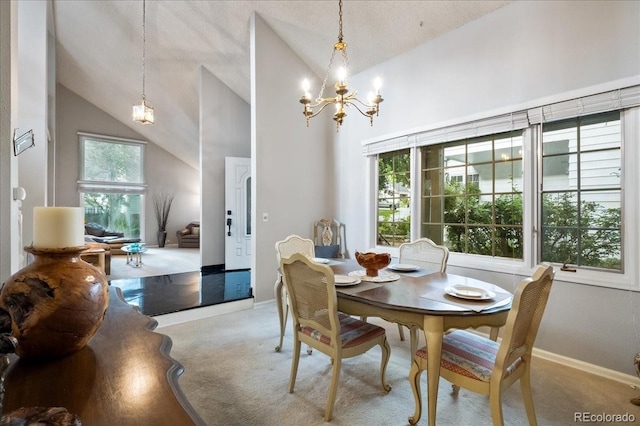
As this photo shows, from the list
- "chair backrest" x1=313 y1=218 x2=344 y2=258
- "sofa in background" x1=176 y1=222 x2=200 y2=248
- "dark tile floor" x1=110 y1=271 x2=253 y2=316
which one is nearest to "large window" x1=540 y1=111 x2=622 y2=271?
"chair backrest" x1=313 y1=218 x2=344 y2=258

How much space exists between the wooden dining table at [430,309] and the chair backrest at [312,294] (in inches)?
4.0

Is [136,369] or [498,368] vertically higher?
[136,369]

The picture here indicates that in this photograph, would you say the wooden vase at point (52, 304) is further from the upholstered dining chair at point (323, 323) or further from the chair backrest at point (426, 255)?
the chair backrest at point (426, 255)

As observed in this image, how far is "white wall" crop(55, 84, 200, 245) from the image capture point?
7.96 m

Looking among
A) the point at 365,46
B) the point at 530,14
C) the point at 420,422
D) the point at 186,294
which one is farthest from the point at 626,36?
the point at 186,294

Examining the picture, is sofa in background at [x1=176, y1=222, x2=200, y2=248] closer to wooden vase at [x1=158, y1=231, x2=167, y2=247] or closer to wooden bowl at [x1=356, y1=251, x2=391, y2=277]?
wooden vase at [x1=158, y1=231, x2=167, y2=247]

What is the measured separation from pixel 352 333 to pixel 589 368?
1871 mm

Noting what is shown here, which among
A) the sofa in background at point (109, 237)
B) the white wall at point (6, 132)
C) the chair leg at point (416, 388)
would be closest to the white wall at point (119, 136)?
the sofa in background at point (109, 237)

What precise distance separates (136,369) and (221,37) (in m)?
4.82

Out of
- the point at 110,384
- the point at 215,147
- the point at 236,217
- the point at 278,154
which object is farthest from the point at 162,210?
the point at 110,384

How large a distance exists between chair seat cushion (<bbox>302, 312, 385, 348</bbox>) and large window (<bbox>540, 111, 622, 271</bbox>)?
5.71 ft

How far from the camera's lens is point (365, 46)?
12.5ft

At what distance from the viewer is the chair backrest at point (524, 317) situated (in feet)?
4.71

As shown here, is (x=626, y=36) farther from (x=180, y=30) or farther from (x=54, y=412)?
(x=180, y=30)
